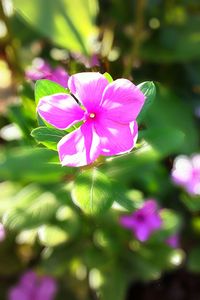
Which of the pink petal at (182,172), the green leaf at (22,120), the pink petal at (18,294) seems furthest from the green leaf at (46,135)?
the pink petal at (18,294)

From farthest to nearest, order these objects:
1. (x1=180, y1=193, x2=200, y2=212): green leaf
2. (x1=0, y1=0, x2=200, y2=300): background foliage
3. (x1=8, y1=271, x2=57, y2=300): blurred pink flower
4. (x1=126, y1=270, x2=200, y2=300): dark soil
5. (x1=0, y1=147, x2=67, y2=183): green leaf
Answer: (x1=126, y1=270, x2=200, y2=300): dark soil, (x1=8, y1=271, x2=57, y2=300): blurred pink flower, (x1=180, y1=193, x2=200, y2=212): green leaf, (x1=0, y1=0, x2=200, y2=300): background foliage, (x1=0, y1=147, x2=67, y2=183): green leaf

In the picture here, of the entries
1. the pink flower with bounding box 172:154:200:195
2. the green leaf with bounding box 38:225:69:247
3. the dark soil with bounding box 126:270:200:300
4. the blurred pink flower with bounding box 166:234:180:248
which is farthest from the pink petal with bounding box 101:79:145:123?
the dark soil with bounding box 126:270:200:300

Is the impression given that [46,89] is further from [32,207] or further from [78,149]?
[32,207]

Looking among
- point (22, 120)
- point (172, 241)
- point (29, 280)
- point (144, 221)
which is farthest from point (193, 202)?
point (29, 280)

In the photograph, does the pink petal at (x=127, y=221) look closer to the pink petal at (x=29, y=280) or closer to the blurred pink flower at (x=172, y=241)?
the blurred pink flower at (x=172, y=241)

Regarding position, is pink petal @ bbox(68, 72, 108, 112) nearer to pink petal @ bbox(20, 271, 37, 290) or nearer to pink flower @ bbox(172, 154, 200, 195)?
pink flower @ bbox(172, 154, 200, 195)

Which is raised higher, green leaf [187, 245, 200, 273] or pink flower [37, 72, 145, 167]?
pink flower [37, 72, 145, 167]
